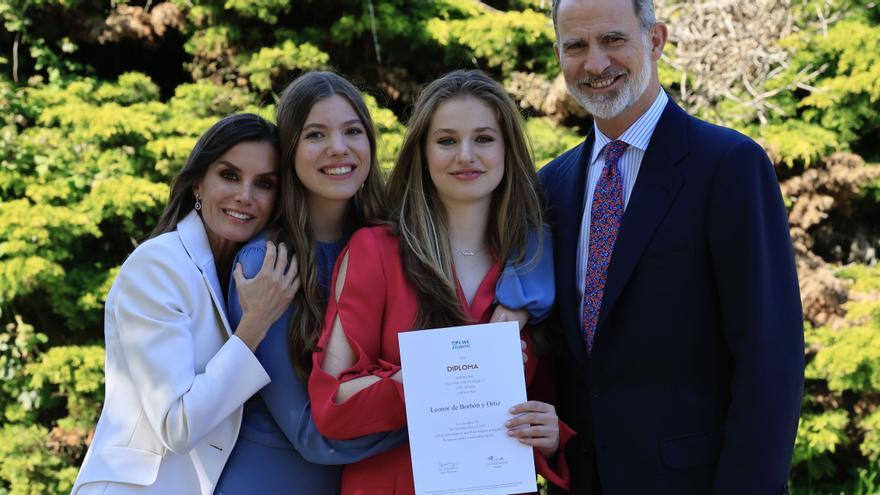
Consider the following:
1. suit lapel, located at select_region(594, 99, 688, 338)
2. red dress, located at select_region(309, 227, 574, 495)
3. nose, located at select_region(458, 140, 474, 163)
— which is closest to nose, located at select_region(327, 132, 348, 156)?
red dress, located at select_region(309, 227, 574, 495)

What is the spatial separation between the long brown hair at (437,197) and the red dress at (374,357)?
11 cm

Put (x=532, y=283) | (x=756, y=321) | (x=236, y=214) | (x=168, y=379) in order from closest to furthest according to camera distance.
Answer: (x=756, y=321), (x=168, y=379), (x=532, y=283), (x=236, y=214)

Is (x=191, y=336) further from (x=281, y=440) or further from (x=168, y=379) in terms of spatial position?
(x=281, y=440)

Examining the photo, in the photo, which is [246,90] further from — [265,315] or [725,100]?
[265,315]

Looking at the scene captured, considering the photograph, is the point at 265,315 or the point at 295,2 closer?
the point at 265,315

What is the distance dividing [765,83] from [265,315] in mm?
5097

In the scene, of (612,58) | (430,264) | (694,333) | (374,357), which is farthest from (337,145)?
(694,333)

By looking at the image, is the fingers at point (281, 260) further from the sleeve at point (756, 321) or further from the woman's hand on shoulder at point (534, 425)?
the sleeve at point (756, 321)

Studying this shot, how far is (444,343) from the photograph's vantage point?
8.32 feet

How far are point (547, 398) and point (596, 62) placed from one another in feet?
3.80

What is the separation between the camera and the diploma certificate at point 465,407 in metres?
2.51

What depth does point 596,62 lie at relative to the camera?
9.30 feet

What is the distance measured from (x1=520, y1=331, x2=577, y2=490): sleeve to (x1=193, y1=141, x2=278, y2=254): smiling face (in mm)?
1052

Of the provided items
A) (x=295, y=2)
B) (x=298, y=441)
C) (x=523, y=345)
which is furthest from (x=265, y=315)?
(x=295, y=2)
